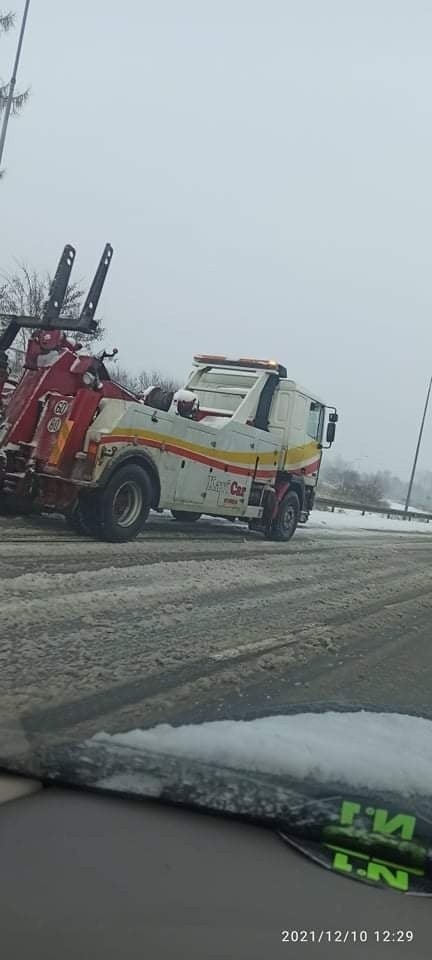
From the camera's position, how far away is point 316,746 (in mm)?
2459

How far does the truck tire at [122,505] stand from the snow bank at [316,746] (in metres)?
6.75

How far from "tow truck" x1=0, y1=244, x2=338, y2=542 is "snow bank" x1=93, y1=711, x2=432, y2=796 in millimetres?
6630

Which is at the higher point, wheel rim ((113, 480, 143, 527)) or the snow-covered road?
wheel rim ((113, 480, 143, 527))

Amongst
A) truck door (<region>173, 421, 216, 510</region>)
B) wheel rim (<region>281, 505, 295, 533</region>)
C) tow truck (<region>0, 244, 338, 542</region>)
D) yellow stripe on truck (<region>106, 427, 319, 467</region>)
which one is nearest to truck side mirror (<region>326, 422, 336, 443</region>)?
yellow stripe on truck (<region>106, 427, 319, 467</region>)

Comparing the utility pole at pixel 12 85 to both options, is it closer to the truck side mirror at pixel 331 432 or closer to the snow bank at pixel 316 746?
the truck side mirror at pixel 331 432

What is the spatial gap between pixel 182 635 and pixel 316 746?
9.42 feet

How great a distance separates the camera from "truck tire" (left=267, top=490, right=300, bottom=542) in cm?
1361

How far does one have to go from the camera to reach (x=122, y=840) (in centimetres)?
197

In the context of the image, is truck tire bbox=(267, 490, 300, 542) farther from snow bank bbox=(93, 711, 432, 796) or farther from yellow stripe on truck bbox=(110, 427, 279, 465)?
snow bank bbox=(93, 711, 432, 796)

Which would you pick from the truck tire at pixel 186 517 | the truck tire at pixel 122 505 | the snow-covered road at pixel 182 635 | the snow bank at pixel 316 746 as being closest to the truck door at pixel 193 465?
the truck tire at pixel 122 505

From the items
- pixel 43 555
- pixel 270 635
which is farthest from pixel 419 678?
pixel 43 555

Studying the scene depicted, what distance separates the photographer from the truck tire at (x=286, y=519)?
13.6 m

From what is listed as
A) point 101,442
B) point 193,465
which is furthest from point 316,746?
point 193,465

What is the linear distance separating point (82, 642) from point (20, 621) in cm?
59
